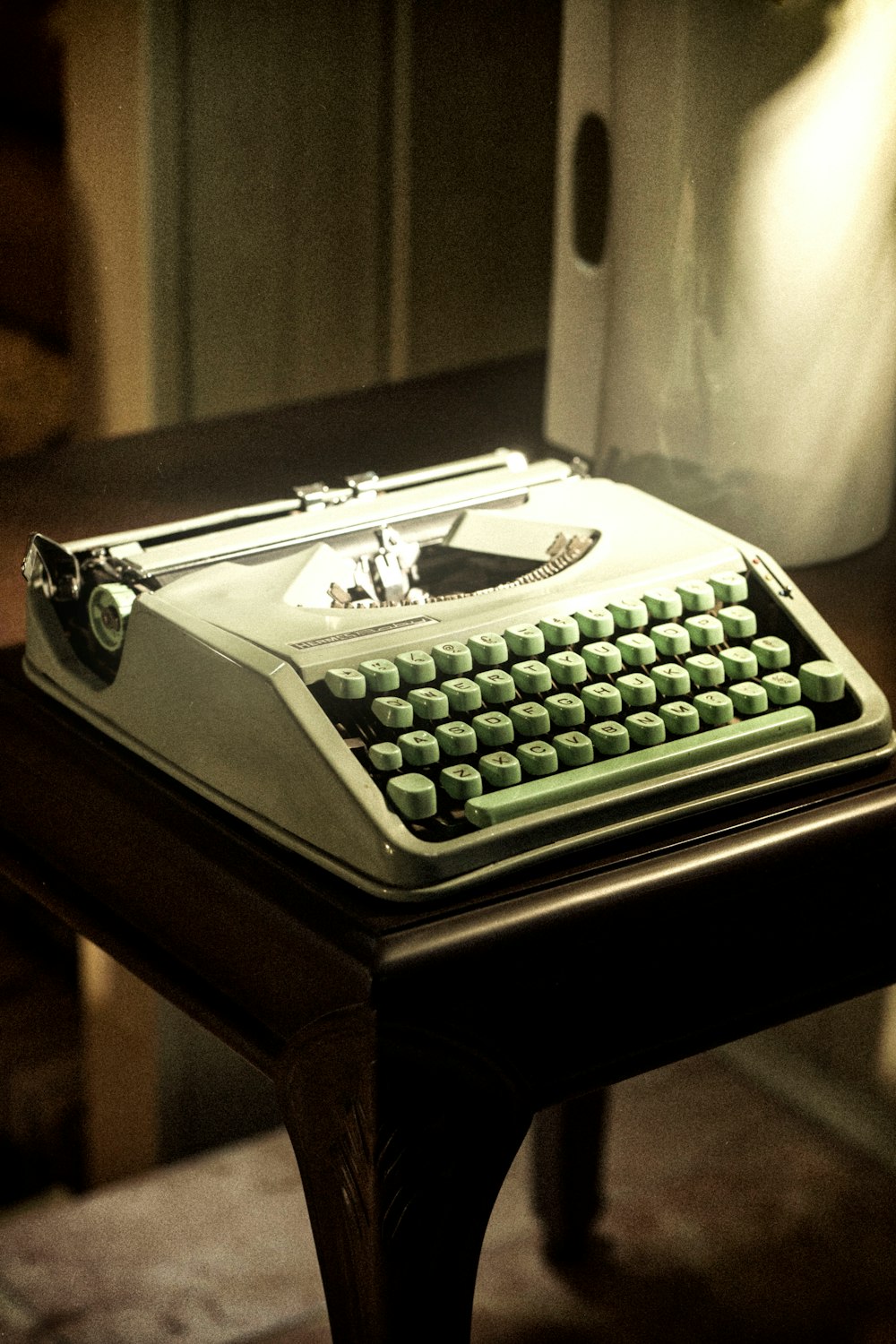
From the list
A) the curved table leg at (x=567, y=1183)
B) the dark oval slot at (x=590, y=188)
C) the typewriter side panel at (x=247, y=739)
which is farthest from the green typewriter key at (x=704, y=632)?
the curved table leg at (x=567, y=1183)

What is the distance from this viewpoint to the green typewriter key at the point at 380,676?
78 centimetres

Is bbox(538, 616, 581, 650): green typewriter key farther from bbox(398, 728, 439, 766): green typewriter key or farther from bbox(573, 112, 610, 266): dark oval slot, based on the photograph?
bbox(573, 112, 610, 266): dark oval slot

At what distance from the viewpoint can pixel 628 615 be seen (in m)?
0.86

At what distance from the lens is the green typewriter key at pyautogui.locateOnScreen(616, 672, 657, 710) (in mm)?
817

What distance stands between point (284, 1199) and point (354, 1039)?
40.5 inches

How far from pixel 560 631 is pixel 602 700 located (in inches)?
1.9

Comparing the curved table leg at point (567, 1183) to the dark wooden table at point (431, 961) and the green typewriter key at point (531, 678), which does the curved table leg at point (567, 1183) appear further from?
the green typewriter key at point (531, 678)

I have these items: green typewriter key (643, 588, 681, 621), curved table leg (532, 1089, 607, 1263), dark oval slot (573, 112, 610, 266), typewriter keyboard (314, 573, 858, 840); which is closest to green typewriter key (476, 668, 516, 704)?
typewriter keyboard (314, 573, 858, 840)

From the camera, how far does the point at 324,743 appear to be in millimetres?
742

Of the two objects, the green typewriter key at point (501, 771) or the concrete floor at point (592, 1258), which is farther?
the concrete floor at point (592, 1258)

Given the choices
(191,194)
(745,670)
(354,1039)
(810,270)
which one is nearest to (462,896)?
(354,1039)

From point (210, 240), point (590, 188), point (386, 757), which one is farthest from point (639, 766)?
point (210, 240)

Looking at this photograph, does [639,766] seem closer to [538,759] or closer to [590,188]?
[538,759]

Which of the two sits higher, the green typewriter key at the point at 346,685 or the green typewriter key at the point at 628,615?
the green typewriter key at the point at 346,685
